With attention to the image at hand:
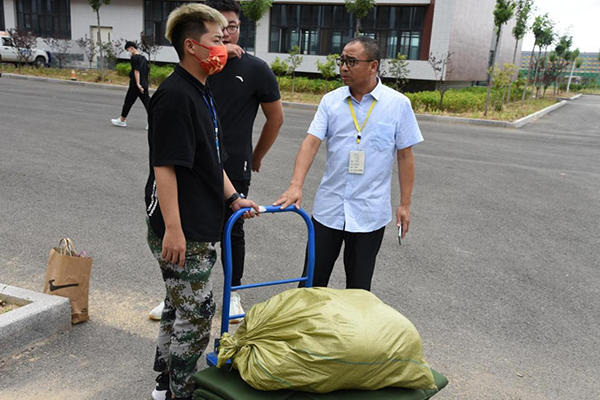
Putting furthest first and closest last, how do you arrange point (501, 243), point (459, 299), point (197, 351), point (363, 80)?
point (501, 243)
point (459, 299)
point (363, 80)
point (197, 351)

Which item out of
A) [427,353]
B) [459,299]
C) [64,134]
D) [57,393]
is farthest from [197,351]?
[64,134]

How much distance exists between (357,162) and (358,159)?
0.06ft

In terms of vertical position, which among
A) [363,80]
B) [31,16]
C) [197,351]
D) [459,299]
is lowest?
[459,299]

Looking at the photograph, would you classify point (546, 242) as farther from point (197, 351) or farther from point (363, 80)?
point (197, 351)

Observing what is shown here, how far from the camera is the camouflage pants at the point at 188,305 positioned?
2424 mm

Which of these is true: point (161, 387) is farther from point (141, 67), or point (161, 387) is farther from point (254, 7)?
point (254, 7)

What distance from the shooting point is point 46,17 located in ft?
113

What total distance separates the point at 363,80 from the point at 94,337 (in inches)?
88.2

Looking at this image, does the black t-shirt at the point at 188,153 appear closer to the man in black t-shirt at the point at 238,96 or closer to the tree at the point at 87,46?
the man in black t-shirt at the point at 238,96

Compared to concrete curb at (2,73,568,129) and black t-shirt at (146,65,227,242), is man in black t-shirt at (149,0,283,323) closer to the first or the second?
black t-shirt at (146,65,227,242)

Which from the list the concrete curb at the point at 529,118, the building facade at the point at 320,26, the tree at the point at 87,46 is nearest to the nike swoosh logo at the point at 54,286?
the concrete curb at the point at 529,118

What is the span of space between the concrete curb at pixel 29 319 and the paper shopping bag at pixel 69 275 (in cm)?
5

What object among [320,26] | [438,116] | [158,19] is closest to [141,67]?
[438,116]

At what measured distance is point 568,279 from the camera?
4.72 meters
